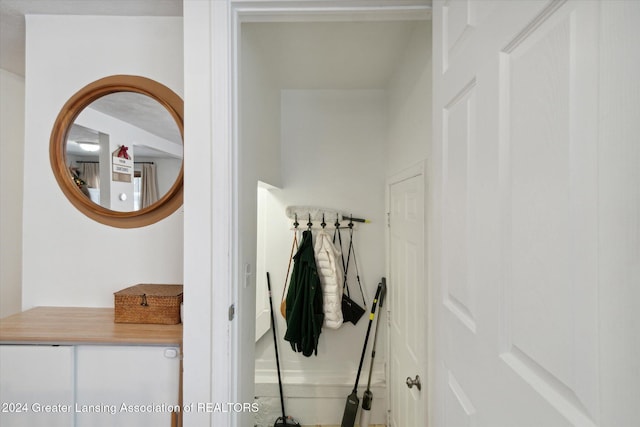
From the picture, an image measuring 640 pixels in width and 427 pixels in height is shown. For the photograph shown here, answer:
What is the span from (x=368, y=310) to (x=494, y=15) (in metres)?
2.13

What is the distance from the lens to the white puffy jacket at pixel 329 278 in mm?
2186

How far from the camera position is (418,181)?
143 cm

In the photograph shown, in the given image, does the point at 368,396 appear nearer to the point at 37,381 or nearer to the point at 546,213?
the point at 37,381

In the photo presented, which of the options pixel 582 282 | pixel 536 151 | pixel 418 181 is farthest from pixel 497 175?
pixel 418 181

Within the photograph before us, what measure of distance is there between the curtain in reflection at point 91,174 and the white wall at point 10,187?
2.94ft

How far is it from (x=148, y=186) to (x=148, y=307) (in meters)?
0.54

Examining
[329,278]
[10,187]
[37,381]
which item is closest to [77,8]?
[10,187]

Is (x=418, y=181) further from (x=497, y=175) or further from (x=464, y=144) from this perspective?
(x=497, y=175)

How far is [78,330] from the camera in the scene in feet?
3.54

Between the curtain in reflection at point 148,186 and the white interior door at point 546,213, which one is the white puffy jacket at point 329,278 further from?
the white interior door at point 546,213

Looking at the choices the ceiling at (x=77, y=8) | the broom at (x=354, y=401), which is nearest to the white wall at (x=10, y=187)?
the ceiling at (x=77, y=8)

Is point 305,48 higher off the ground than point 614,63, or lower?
higher

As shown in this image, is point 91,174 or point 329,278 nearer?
point 91,174

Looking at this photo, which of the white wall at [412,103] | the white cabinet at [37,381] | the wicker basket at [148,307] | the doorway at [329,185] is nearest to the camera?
the white cabinet at [37,381]
